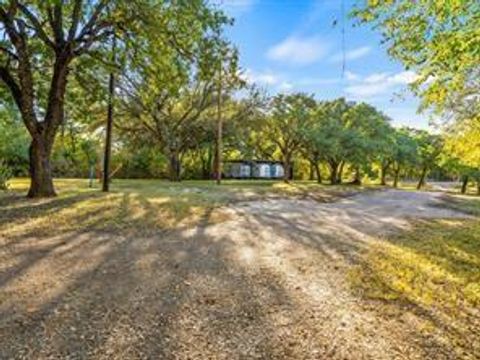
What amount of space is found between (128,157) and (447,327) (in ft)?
110

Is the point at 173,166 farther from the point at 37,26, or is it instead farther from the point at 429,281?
the point at 429,281

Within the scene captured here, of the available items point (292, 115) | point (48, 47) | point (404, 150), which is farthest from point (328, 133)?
point (48, 47)

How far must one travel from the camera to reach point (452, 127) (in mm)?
14539

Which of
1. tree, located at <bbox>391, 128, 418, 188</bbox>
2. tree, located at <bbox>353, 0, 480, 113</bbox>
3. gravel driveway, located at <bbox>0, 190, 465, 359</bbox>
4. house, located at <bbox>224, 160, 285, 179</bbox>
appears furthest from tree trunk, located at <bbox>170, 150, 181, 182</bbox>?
tree, located at <bbox>353, 0, 480, 113</bbox>

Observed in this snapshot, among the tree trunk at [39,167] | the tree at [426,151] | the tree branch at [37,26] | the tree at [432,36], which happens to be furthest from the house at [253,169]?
the tree at [432,36]

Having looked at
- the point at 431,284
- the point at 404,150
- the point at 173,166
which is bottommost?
the point at 431,284

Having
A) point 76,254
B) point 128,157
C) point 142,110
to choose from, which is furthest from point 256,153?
point 76,254

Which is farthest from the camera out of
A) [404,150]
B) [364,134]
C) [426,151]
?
[426,151]

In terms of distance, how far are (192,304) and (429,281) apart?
3052mm

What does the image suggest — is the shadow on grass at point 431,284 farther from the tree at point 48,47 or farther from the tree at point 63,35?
the tree at point 48,47

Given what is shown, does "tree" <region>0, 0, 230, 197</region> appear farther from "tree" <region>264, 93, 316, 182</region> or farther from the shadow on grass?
"tree" <region>264, 93, 316, 182</region>

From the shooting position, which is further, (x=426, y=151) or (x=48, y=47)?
(x=426, y=151)

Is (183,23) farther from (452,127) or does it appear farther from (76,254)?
(452,127)

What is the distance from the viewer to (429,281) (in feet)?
16.5
